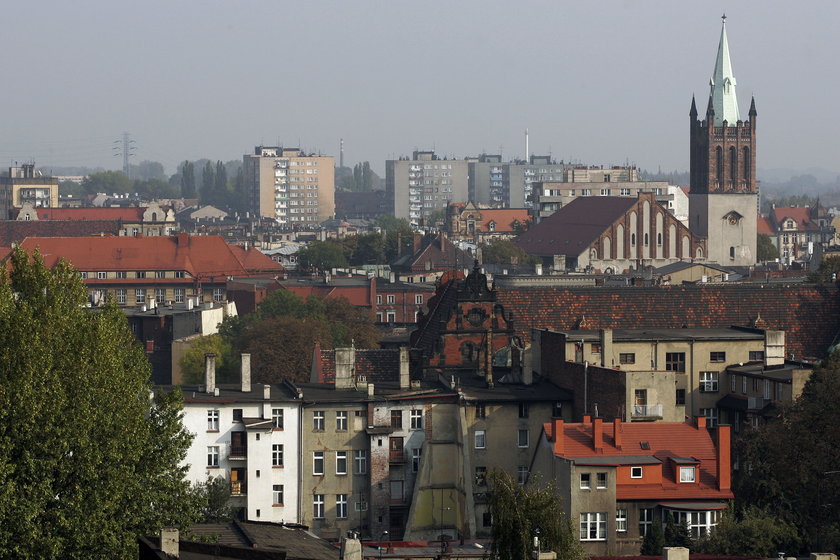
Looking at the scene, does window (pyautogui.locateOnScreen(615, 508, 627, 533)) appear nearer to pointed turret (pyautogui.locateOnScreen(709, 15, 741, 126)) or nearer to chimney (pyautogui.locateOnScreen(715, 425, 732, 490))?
chimney (pyautogui.locateOnScreen(715, 425, 732, 490))

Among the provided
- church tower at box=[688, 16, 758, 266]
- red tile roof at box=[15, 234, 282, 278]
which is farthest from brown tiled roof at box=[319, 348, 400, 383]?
church tower at box=[688, 16, 758, 266]

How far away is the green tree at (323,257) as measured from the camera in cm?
16588

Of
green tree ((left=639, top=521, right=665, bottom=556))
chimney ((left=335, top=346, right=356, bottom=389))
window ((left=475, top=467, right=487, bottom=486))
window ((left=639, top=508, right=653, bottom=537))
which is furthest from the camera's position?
chimney ((left=335, top=346, right=356, bottom=389))

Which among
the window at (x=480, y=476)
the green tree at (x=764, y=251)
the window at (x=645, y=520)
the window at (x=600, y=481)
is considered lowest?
the window at (x=645, y=520)

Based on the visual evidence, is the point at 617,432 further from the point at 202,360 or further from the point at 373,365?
the point at 202,360

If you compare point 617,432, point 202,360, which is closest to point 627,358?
point 617,432

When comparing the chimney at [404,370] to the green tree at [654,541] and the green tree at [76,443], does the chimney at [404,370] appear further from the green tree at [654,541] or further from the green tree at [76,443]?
the green tree at [76,443]

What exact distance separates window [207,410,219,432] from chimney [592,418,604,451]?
540 inches

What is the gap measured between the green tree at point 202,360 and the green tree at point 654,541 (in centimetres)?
3604

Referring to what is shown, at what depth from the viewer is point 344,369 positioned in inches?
2753

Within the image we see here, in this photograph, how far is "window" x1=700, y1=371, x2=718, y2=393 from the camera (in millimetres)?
69625

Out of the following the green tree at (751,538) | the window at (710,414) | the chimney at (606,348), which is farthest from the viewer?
the window at (710,414)

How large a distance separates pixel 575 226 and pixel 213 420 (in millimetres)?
108300

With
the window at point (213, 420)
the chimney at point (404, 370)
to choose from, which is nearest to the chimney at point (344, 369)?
the chimney at point (404, 370)
